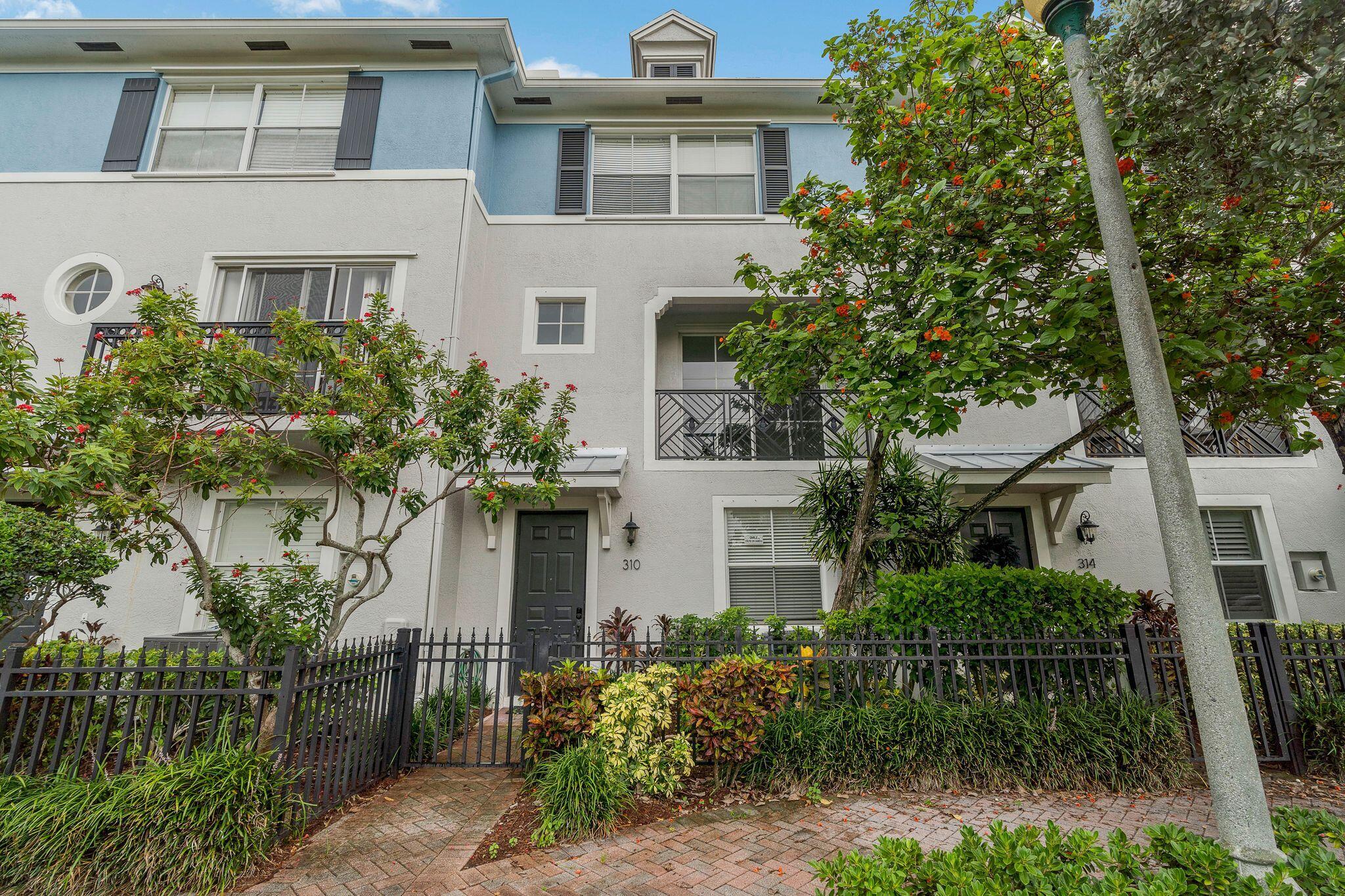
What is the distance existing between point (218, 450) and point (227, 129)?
735 cm

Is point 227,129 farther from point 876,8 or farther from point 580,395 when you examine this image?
point 876,8

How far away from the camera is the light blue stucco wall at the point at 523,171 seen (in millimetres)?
10172

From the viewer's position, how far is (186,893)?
3471mm

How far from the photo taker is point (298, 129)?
9570 millimetres

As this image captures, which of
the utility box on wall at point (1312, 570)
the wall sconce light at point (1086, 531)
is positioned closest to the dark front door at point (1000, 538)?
the wall sconce light at point (1086, 531)

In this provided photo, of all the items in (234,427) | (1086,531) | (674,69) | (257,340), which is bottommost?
(1086,531)

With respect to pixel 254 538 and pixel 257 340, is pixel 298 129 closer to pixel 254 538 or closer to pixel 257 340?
pixel 257 340

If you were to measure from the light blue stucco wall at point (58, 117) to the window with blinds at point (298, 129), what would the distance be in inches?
65.4

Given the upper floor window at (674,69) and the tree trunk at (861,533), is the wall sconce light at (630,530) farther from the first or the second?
the upper floor window at (674,69)

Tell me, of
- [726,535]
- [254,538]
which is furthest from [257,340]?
[726,535]

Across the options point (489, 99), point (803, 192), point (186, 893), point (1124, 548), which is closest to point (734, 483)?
point (803, 192)

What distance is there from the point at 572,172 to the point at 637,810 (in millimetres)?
9442

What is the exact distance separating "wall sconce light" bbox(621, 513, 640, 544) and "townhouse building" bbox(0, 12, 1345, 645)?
0.12 meters

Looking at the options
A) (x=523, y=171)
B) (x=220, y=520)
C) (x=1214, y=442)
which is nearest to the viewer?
(x=220, y=520)
